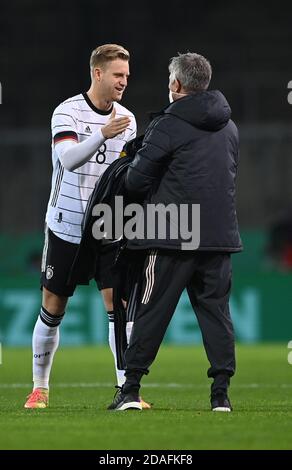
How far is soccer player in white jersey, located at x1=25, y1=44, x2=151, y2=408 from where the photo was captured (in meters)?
6.79

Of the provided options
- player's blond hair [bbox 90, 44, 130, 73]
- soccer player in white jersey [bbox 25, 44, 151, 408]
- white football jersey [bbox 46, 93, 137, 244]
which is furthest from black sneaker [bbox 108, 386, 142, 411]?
player's blond hair [bbox 90, 44, 130, 73]

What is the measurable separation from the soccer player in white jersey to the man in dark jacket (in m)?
0.65

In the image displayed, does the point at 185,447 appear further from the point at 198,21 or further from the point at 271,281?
the point at 198,21

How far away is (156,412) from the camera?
6.23 meters

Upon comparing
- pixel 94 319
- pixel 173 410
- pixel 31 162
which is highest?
pixel 31 162

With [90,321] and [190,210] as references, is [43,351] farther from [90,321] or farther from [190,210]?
[90,321]

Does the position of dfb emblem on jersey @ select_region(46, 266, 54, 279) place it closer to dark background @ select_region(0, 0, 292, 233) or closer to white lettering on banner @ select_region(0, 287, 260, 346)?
white lettering on banner @ select_region(0, 287, 260, 346)

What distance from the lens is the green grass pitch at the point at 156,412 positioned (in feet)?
16.3

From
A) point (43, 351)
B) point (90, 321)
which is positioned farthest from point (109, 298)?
point (90, 321)

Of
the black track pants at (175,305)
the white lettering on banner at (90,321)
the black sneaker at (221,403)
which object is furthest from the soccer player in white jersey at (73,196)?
the white lettering on banner at (90,321)

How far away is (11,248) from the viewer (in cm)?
1625
